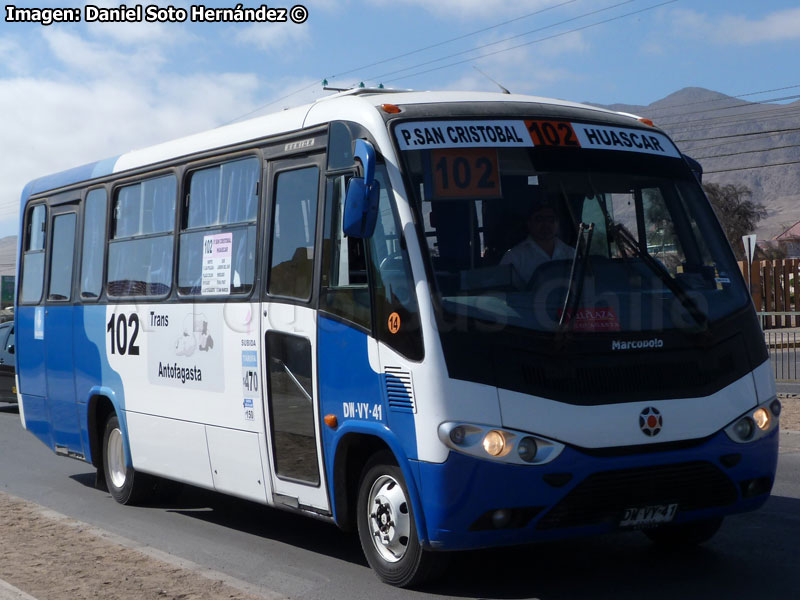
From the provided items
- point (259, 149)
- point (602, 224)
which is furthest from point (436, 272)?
point (259, 149)

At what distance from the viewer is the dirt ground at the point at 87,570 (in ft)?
23.0

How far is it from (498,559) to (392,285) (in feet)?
7.07

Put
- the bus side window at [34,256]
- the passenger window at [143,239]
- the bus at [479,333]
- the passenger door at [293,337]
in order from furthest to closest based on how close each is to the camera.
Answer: the bus side window at [34,256], the passenger window at [143,239], the passenger door at [293,337], the bus at [479,333]

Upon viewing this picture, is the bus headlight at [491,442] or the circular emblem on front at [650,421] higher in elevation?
the circular emblem on front at [650,421]

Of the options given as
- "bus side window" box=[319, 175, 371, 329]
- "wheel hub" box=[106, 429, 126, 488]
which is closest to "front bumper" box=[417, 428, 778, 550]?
"bus side window" box=[319, 175, 371, 329]

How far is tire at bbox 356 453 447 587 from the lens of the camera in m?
6.69

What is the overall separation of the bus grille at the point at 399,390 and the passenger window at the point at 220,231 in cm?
204

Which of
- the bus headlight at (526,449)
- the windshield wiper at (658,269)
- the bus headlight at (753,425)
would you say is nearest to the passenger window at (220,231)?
the windshield wiper at (658,269)

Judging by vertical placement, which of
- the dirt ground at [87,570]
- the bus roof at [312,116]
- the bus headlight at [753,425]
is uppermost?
the bus roof at [312,116]

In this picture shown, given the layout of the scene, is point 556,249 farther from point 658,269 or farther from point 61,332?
point 61,332

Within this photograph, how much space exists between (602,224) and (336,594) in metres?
2.67

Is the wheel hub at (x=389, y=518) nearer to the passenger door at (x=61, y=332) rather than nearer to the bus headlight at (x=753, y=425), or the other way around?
the bus headlight at (x=753, y=425)

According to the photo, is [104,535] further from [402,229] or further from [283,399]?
[402,229]

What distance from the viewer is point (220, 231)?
898 cm
